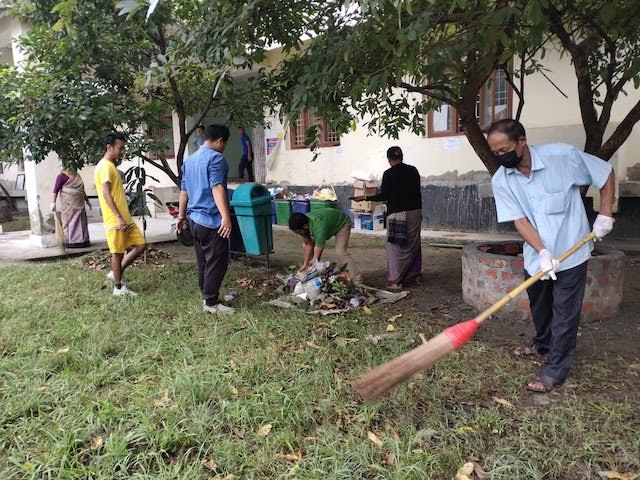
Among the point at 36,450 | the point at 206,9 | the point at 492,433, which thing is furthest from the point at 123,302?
the point at 492,433

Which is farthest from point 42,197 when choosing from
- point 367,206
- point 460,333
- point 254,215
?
point 460,333

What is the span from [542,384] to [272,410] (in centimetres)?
162

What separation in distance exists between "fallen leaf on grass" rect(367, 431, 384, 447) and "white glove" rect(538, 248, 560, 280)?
1333 millimetres

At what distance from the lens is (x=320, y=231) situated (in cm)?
A: 520

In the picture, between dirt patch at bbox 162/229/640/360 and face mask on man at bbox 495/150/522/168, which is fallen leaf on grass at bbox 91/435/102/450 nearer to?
dirt patch at bbox 162/229/640/360

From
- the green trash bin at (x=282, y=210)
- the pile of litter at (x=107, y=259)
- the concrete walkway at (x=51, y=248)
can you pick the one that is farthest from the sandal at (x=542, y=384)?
the green trash bin at (x=282, y=210)

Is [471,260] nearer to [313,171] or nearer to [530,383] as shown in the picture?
[530,383]

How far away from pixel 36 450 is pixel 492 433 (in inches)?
93.8

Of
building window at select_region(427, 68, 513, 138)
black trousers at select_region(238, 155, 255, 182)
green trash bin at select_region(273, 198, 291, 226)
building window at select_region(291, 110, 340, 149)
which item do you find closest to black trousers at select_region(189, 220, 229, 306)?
building window at select_region(427, 68, 513, 138)

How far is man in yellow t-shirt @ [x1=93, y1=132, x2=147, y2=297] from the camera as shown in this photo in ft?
17.4

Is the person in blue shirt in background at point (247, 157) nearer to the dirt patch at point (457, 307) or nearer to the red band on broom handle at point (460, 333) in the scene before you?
the dirt patch at point (457, 307)

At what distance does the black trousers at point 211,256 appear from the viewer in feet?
15.6

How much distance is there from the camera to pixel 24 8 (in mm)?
6328

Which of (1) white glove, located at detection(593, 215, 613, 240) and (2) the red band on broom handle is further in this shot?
(1) white glove, located at detection(593, 215, 613, 240)
